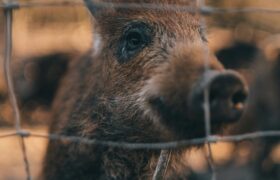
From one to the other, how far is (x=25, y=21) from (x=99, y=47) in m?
4.27

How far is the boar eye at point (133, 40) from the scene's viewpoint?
290 centimetres

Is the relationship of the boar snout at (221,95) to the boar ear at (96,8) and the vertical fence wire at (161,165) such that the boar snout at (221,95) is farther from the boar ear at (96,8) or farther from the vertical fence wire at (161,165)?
the boar ear at (96,8)

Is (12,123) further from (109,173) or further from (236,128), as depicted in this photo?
(109,173)

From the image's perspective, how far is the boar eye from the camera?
9.52ft

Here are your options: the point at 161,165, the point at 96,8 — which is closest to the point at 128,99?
the point at 161,165

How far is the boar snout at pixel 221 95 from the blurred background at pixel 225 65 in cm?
271

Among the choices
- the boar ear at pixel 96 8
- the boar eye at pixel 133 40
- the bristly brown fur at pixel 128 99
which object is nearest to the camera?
the bristly brown fur at pixel 128 99

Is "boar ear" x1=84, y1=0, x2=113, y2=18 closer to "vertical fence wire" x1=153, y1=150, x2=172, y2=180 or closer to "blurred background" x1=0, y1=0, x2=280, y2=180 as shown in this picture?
"vertical fence wire" x1=153, y1=150, x2=172, y2=180

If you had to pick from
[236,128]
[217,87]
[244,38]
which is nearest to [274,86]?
[236,128]

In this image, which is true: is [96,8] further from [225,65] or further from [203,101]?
[225,65]

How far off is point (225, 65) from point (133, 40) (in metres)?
3.66

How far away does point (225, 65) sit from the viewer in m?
6.48

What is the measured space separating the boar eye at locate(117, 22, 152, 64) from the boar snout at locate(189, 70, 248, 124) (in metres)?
0.63

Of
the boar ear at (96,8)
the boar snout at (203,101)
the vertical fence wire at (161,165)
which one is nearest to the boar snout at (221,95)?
the boar snout at (203,101)
